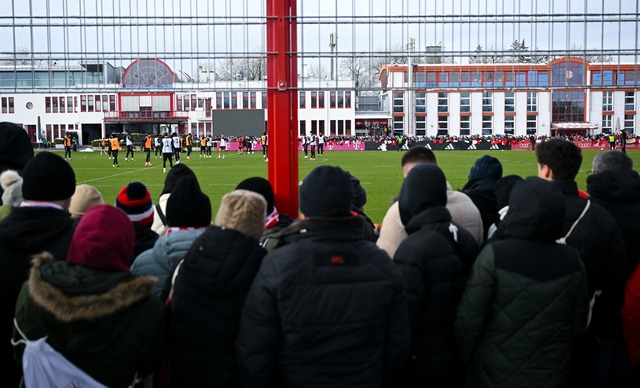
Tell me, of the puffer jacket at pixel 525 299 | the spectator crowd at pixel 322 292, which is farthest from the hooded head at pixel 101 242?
the puffer jacket at pixel 525 299

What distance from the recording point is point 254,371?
10.3ft

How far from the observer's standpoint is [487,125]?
222 feet

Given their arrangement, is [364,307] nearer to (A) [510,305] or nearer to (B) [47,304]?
(A) [510,305]

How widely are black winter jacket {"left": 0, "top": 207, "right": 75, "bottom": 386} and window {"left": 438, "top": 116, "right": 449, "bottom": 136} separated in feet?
220

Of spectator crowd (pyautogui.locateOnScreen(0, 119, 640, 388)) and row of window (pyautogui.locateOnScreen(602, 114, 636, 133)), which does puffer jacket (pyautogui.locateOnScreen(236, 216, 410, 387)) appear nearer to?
spectator crowd (pyautogui.locateOnScreen(0, 119, 640, 388))

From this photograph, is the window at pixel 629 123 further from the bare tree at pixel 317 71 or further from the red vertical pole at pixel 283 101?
the red vertical pole at pixel 283 101

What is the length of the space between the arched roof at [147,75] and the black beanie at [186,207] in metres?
1.69

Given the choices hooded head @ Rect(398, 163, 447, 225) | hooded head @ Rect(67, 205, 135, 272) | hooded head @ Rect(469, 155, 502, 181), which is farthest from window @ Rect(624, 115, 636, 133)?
hooded head @ Rect(67, 205, 135, 272)

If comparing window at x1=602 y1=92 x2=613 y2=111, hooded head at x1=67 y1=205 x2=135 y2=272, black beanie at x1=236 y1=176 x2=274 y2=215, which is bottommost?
hooded head at x1=67 y1=205 x2=135 y2=272

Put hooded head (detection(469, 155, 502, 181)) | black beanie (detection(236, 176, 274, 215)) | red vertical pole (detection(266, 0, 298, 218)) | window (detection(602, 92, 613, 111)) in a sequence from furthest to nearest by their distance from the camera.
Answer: window (detection(602, 92, 613, 111))
hooded head (detection(469, 155, 502, 181))
red vertical pole (detection(266, 0, 298, 218))
black beanie (detection(236, 176, 274, 215))

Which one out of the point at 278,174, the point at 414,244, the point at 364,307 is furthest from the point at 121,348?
the point at 278,174

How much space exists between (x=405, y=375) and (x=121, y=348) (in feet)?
5.72

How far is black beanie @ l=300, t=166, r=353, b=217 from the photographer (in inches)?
126

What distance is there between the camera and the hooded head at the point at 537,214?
350 centimetres
